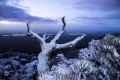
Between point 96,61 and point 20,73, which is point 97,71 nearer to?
point 96,61

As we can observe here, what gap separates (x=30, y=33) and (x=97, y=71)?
1.46 metres

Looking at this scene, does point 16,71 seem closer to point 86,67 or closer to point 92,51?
point 92,51

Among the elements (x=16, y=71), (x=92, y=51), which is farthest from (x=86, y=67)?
(x=16, y=71)

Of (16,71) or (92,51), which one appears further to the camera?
(92,51)

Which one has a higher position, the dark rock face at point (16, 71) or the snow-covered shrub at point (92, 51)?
the snow-covered shrub at point (92, 51)

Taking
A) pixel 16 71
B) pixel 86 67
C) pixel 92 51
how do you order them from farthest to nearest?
pixel 92 51 → pixel 16 71 → pixel 86 67

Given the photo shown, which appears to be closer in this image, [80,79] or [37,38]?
[80,79]

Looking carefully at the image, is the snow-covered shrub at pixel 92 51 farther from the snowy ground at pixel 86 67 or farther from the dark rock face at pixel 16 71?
the dark rock face at pixel 16 71

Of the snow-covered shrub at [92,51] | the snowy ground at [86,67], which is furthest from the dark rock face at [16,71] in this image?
the snow-covered shrub at [92,51]

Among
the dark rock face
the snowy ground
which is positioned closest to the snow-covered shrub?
the snowy ground

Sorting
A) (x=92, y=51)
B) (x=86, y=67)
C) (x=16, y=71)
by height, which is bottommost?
(x=86, y=67)

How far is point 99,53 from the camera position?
5402 millimetres

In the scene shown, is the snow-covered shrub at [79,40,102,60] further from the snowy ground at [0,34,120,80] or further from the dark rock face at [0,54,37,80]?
the dark rock face at [0,54,37,80]

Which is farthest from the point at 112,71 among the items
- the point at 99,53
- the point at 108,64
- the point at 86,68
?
the point at 86,68
